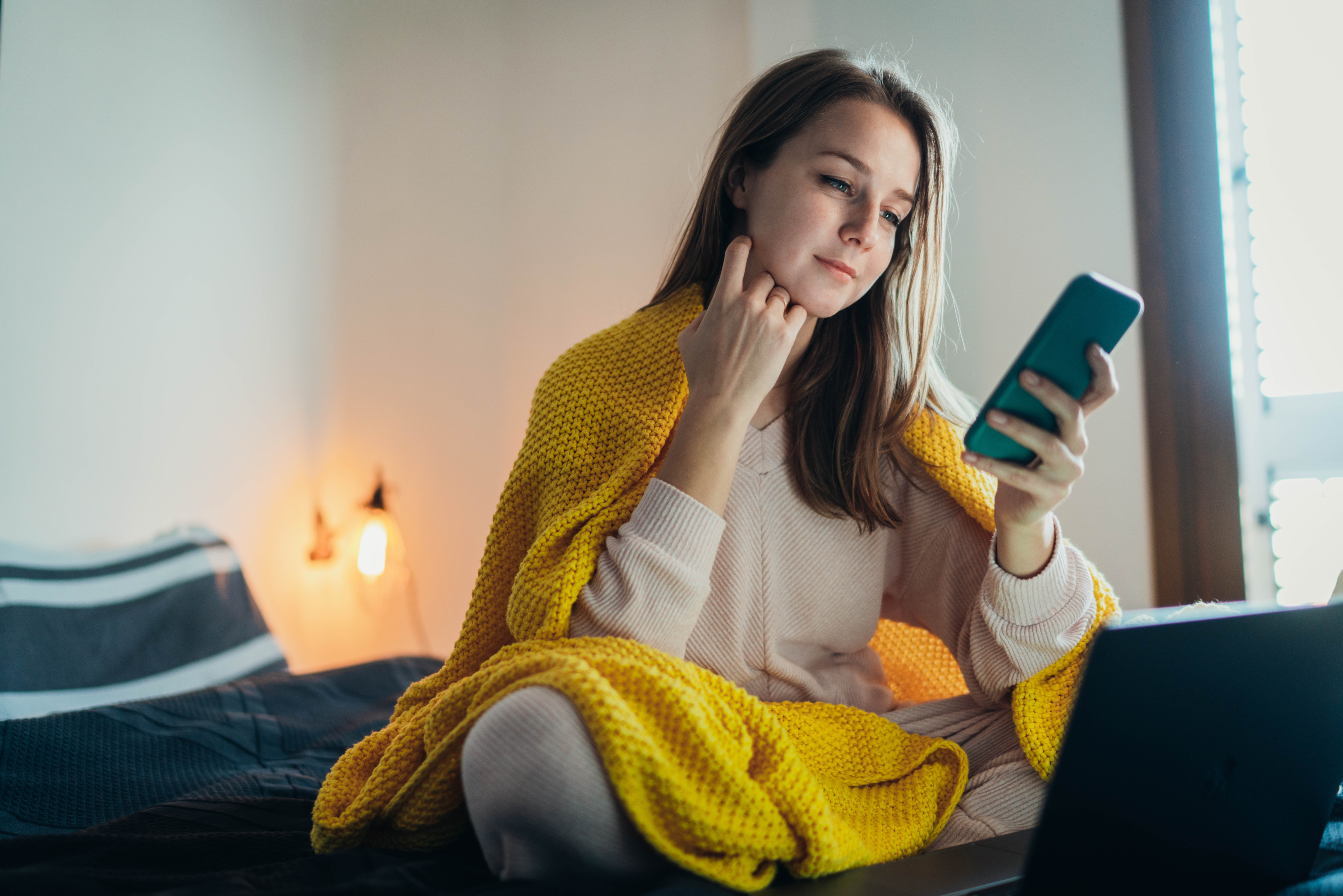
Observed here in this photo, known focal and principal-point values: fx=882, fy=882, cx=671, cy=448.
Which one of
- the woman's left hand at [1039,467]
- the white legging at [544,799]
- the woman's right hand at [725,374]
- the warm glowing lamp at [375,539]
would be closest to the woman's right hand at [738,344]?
the woman's right hand at [725,374]

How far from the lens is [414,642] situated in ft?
8.20

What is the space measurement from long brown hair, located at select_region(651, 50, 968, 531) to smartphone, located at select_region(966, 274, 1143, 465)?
0.28 meters

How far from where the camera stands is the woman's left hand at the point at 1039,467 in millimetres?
718

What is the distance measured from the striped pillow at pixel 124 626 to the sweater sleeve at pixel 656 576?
43.2 inches

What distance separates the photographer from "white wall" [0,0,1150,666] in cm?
168

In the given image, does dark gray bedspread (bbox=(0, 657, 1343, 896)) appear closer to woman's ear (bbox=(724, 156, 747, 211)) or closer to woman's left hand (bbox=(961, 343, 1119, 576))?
woman's left hand (bbox=(961, 343, 1119, 576))

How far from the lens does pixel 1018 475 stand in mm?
776

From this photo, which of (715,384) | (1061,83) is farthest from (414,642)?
(1061,83)

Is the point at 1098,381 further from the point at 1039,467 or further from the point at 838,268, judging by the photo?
the point at 838,268

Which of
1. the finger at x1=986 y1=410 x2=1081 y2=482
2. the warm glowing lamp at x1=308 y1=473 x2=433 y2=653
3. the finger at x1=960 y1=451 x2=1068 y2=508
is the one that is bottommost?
the warm glowing lamp at x1=308 y1=473 x2=433 y2=653

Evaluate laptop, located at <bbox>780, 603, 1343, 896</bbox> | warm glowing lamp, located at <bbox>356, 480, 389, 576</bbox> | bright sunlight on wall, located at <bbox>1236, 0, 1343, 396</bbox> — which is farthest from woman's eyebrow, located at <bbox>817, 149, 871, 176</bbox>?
warm glowing lamp, located at <bbox>356, 480, 389, 576</bbox>

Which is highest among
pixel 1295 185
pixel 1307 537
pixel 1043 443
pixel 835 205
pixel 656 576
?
pixel 1295 185

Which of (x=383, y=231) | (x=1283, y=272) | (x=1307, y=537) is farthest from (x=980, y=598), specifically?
(x=383, y=231)

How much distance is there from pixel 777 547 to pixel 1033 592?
27 centimetres
